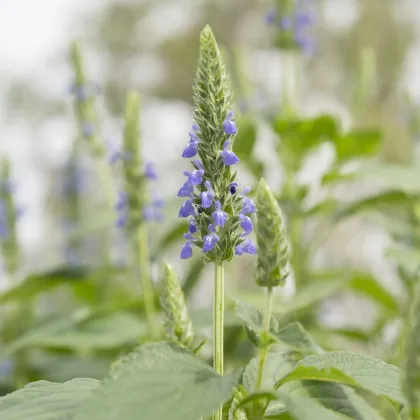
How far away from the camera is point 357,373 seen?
83 centimetres

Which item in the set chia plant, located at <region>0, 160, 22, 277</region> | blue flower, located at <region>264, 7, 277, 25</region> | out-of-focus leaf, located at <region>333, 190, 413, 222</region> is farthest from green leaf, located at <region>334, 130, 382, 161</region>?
chia plant, located at <region>0, 160, 22, 277</region>

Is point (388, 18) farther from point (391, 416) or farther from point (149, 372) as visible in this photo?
point (149, 372)

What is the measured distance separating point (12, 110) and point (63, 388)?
8.89 metres

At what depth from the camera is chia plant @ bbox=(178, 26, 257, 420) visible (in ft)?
2.83

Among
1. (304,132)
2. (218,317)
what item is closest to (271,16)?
(304,132)

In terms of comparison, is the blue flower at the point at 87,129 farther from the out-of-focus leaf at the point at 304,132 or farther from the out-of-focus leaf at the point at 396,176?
the out-of-focus leaf at the point at 396,176

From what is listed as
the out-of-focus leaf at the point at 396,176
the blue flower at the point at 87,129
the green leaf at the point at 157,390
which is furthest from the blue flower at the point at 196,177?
the blue flower at the point at 87,129

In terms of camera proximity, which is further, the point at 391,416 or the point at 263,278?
the point at 391,416

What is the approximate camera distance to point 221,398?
712 mm

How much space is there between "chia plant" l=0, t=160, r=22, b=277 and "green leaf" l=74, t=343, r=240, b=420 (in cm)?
144

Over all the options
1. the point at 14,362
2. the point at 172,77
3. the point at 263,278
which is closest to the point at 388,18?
the point at 172,77

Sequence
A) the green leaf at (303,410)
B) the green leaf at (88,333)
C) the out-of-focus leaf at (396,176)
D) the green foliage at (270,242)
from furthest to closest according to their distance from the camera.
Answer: the out-of-focus leaf at (396,176) → the green leaf at (88,333) → the green foliage at (270,242) → the green leaf at (303,410)

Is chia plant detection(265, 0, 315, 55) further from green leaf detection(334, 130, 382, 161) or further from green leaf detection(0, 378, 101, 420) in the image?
green leaf detection(0, 378, 101, 420)

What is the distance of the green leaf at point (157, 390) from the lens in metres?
0.69
